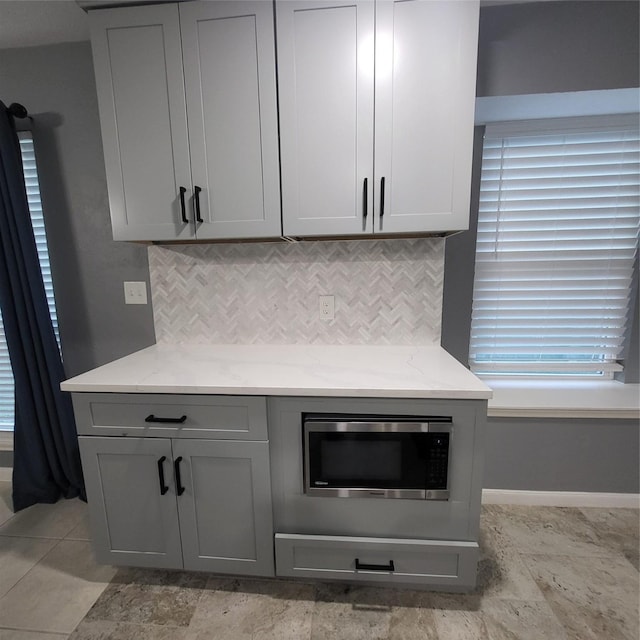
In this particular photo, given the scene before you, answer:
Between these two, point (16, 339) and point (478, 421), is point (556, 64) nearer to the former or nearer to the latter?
point (478, 421)

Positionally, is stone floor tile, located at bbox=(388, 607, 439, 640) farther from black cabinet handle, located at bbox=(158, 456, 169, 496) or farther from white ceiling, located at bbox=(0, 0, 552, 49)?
white ceiling, located at bbox=(0, 0, 552, 49)

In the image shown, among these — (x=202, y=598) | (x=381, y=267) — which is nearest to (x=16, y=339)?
(x=202, y=598)

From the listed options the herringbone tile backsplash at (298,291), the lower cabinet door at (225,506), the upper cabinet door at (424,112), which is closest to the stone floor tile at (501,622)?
the lower cabinet door at (225,506)

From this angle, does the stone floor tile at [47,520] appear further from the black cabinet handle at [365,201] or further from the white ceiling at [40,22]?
the white ceiling at [40,22]

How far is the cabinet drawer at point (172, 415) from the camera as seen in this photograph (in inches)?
47.2

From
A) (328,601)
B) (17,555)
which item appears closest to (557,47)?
(328,601)

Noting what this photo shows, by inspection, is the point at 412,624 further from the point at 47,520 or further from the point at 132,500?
the point at 47,520

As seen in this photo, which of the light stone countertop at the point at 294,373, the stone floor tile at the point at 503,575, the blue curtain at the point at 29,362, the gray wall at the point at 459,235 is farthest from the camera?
the blue curtain at the point at 29,362

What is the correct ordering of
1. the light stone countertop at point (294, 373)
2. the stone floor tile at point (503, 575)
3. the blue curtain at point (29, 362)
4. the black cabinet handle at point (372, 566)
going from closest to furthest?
the light stone countertop at point (294, 373), the black cabinet handle at point (372, 566), the stone floor tile at point (503, 575), the blue curtain at point (29, 362)

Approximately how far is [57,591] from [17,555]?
0.40m

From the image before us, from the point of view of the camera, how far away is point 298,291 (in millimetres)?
1732

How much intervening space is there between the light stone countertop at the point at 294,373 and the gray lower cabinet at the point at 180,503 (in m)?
0.23

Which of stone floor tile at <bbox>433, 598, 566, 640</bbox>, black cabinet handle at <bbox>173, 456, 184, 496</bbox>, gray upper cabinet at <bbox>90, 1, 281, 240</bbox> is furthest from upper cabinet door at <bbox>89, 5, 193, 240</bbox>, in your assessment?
stone floor tile at <bbox>433, 598, 566, 640</bbox>

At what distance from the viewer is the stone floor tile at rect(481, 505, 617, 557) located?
157cm
